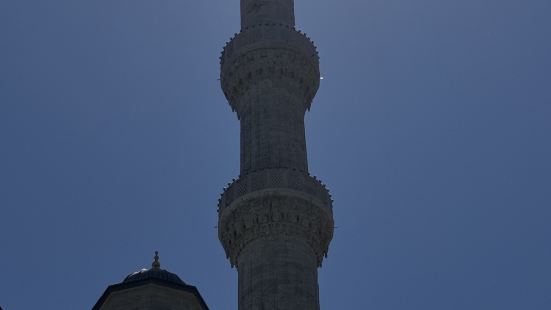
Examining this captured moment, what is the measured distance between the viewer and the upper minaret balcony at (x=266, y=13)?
31.5 metres

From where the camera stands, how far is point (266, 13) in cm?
3169

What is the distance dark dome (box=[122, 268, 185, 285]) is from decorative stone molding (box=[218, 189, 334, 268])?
222 centimetres

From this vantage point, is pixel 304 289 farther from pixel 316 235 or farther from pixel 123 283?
pixel 123 283

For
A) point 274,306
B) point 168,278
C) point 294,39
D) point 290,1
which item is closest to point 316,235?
point 274,306

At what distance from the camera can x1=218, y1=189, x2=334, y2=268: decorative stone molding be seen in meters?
26.2

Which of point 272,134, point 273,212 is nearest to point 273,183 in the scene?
point 273,212

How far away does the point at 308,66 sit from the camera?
101 feet

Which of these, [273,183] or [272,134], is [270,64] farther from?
[273,183]

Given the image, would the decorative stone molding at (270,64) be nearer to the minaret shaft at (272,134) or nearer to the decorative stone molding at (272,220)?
the minaret shaft at (272,134)

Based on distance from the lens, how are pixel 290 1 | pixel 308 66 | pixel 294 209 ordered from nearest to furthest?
1. pixel 294 209
2. pixel 308 66
3. pixel 290 1

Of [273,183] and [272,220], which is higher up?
[273,183]

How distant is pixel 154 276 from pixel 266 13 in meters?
9.84

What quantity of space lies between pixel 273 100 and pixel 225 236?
15.2 feet

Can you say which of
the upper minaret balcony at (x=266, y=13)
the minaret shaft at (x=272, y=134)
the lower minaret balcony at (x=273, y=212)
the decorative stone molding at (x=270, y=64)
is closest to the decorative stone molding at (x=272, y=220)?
the lower minaret balcony at (x=273, y=212)
